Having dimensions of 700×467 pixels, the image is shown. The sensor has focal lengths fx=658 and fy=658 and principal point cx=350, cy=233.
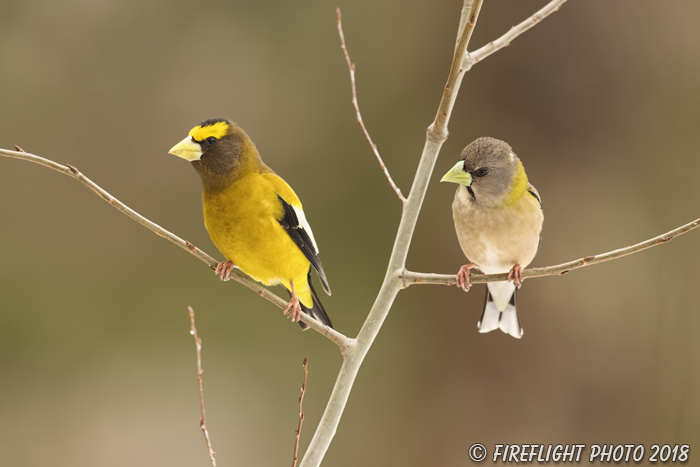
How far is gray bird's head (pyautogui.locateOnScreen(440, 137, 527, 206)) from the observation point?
110cm

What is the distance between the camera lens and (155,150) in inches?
112

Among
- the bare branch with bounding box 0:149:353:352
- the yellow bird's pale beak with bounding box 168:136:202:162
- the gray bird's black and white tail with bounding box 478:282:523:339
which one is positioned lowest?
the bare branch with bounding box 0:149:353:352

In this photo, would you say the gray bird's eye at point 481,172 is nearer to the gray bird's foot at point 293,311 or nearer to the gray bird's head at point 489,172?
the gray bird's head at point 489,172

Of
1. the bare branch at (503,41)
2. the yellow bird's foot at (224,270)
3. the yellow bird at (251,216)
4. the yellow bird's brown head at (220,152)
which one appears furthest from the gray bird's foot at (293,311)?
the bare branch at (503,41)

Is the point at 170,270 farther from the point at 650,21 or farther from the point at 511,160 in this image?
the point at 650,21

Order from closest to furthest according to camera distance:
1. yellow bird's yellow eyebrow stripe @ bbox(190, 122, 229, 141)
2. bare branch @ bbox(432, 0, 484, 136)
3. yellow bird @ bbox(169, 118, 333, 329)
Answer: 1. bare branch @ bbox(432, 0, 484, 136)
2. yellow bird's yellow eyebrow stripe @ bbox(190, 122, 229, 141)
3. yellow bird @ bbox(169, 118, 333, 329)

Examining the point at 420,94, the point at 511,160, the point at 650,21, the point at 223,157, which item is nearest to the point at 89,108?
the point at 420,94

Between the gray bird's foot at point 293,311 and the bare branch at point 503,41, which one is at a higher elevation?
the bare branch at point 503,41

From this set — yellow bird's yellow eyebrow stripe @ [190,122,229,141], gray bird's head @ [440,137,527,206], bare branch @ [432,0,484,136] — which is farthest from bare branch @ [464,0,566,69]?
yellow bird's yellow eyebrow stripe @ [190,122,229,141]

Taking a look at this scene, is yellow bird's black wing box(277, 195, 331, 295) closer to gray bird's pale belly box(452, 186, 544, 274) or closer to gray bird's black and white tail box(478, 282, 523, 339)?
gray bird's pale belly box(452, 186, 544, 274)

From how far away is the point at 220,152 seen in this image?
1261mm

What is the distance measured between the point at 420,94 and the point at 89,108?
143 cm

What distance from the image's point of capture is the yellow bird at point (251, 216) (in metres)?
1.30

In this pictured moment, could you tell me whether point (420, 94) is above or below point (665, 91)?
below
